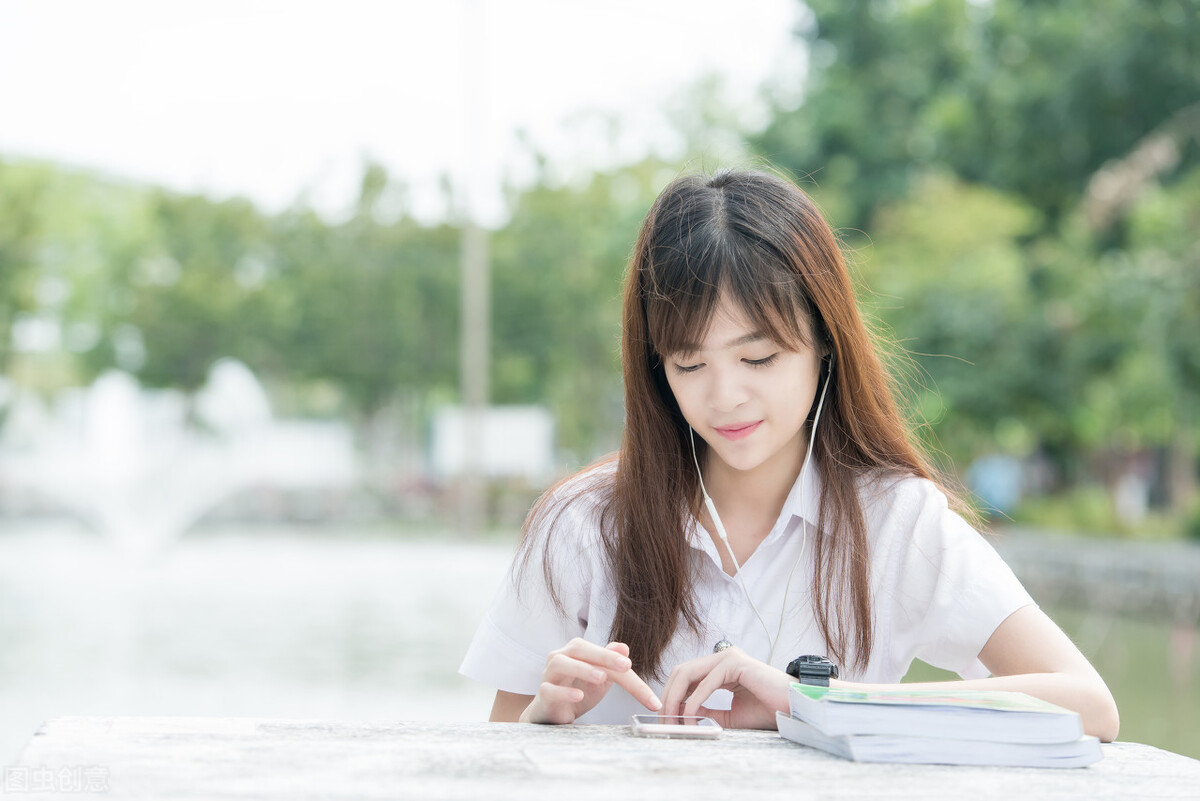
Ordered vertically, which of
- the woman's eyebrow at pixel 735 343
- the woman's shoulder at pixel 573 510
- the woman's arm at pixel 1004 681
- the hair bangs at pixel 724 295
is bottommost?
the woman's arm at pixel 1004 681

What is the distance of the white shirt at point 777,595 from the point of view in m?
1.68

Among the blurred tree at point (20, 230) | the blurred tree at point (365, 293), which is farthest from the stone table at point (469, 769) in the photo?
the blurred tree at point (20, 230)

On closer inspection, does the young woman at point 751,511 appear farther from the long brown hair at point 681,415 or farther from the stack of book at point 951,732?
the stack of book at point 951,732

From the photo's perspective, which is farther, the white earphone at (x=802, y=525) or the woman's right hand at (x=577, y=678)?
the white earphone at (x=802, y=525)

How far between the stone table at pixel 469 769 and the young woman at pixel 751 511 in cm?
35

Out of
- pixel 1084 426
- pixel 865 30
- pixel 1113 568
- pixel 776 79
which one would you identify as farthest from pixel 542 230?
pixel 1113 568

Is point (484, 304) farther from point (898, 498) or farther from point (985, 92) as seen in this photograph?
point (898, 498)

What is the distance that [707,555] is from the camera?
1.73 metres

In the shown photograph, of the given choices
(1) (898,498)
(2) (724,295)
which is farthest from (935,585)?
(2) (724,295)

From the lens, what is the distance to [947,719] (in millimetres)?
1177

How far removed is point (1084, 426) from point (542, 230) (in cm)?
798

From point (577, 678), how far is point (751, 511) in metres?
0.51

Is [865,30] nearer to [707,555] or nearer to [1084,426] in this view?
[1084,426]

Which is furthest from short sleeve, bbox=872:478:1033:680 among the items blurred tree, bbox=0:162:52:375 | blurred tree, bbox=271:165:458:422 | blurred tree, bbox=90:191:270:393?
blurred tree, bbox=0:162:52:375
